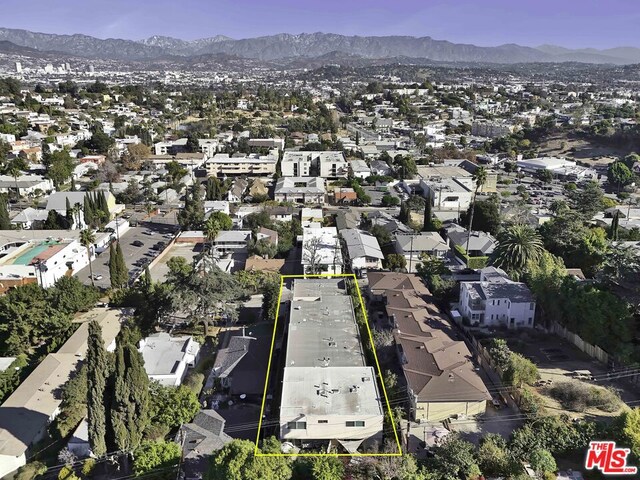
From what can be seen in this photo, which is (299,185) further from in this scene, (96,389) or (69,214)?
(96,389)

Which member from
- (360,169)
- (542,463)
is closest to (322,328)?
(542,463)

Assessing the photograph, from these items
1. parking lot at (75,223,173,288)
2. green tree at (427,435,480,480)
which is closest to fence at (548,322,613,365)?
green tree at (427,435,480,480)

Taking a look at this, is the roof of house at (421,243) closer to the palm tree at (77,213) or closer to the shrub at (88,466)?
the shrub at (88,466)

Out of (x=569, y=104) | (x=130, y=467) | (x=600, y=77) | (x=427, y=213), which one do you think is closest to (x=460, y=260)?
(x=427, y=213)

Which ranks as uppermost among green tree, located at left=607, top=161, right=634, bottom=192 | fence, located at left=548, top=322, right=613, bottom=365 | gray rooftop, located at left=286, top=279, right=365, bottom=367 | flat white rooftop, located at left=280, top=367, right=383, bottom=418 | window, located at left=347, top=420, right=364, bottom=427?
green tree, located at left=607, top=161, right=634, bottom=192

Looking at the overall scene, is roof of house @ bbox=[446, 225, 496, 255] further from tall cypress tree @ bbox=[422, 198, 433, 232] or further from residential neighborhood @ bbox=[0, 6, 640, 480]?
tall cypress tree @ bbox=[422, 198, 433, 232]

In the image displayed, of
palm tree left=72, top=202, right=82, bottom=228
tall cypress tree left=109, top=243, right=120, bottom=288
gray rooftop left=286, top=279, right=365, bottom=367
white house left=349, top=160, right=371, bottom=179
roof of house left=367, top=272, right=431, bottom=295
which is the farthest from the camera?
white house left=349, top=160, right=371, bottom=179

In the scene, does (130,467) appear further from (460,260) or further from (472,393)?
(460,260)

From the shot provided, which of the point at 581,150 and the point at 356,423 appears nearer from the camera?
the point at 356,423
